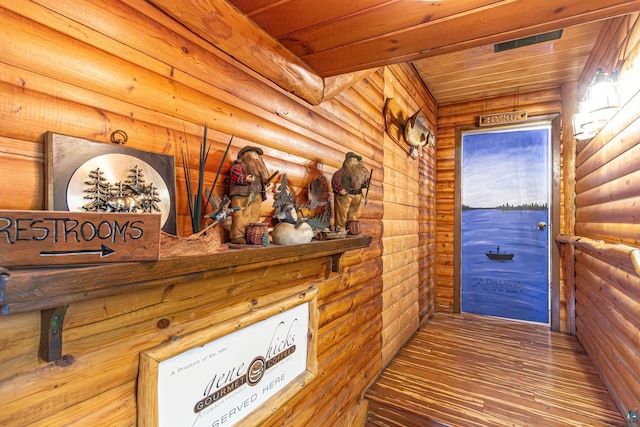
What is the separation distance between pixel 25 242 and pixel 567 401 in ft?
9.80

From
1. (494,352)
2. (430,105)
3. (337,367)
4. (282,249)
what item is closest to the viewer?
(282,249)

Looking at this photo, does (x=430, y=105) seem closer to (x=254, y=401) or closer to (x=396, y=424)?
(x=396, y=424)

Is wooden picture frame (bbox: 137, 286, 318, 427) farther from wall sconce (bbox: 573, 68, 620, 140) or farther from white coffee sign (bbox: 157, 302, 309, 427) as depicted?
wall sconce (bbox: 573, 68, 620, 140)

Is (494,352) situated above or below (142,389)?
below

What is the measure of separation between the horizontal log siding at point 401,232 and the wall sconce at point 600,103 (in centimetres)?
137

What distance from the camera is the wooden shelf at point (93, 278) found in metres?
0.53

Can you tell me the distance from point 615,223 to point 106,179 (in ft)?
9.27

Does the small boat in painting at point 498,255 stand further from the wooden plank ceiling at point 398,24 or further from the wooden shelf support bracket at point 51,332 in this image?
the wooden shelf support bracket at point 51,332

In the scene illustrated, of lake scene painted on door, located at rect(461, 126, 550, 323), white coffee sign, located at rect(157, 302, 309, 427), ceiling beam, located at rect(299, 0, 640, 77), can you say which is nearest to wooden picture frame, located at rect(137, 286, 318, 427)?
white coffee sign, located at rect(157, 302, 309, 427)

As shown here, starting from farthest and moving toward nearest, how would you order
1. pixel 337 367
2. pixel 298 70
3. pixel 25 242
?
pixel 337 367, pixel 298 70, pixel 25 242

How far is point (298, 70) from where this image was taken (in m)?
1.49

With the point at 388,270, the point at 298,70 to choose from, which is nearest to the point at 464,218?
the point at 388,270

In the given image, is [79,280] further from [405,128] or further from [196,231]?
[405,128]

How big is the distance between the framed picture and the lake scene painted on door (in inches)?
154
